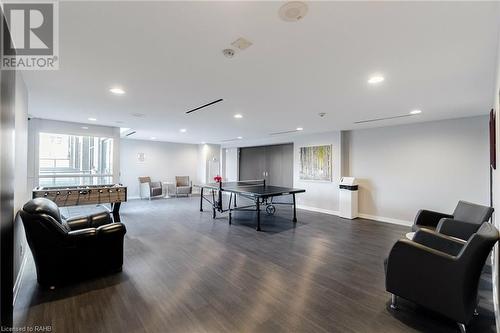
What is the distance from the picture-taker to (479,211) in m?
3.01

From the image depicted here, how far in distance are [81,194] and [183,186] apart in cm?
541

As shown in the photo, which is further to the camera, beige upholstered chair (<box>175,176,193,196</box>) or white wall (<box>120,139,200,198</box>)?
beige upholstered chair (<box>175,176,193,196</box>)

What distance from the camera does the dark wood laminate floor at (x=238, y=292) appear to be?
6.48 feet

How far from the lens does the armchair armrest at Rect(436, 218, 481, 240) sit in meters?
2.77

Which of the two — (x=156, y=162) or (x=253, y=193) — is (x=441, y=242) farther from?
(x=156, y=162)

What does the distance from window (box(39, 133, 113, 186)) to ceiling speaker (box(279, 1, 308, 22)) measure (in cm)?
647

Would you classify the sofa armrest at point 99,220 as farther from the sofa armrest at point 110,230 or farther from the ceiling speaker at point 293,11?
the ceiling speaker at point 293,11

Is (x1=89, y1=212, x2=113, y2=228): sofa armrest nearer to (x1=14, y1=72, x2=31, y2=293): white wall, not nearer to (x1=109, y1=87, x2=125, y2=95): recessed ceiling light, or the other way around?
(x1=14, y1=72, x2=31, y2=293): white wall

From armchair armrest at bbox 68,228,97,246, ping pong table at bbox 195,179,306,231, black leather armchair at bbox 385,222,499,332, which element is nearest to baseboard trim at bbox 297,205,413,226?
ping pong table at bbox 195,179,306,231

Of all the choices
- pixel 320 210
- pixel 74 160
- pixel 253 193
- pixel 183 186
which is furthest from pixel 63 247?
pixel 183 186

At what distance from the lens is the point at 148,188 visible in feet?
29.8

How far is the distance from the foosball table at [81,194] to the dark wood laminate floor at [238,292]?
152 centimetres

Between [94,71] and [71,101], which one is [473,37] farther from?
[71,101]

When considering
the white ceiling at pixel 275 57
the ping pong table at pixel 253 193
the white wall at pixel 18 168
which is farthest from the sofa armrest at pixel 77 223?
the ping pong table at pixel 253 193
